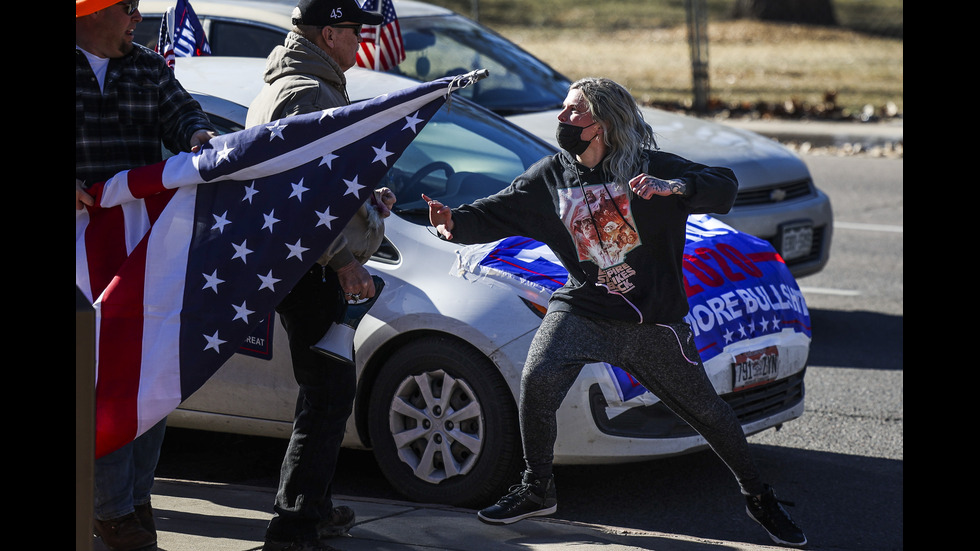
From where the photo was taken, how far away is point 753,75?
22219mm

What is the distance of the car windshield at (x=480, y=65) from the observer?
332 inches

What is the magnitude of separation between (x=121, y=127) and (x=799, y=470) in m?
3.20

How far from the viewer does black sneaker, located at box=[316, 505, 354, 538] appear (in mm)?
4000

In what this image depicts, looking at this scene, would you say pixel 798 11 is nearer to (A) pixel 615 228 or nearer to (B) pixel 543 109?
(B) pixel 543 109

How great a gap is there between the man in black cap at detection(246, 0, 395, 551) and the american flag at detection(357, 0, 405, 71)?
3830 mm

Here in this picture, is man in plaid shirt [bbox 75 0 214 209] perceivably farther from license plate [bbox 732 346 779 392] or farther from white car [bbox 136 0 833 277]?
white car [bbox 136 0 833 277]

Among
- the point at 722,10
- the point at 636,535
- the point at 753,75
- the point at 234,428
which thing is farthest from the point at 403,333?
the point at 722,10

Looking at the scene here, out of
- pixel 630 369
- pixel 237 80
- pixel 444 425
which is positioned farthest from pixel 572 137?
pixel 237 80

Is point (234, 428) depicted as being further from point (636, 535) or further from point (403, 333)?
point (636, 535)

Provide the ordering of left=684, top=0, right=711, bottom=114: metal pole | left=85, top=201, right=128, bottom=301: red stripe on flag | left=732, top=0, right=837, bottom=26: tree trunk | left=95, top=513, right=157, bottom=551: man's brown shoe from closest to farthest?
left=85, top=201, right=128, bottom=301: red stripe on flag < left=95, top=513, right=157, bottom=551: man's brown shoe < left=684, top=0, right=711, bottom=114: metal pole < left=732, top=0, right=837, bottom=26: tree trunk

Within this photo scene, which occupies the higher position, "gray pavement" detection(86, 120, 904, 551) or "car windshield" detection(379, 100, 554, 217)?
"car windshield" detection(379, 100, 554, 217)

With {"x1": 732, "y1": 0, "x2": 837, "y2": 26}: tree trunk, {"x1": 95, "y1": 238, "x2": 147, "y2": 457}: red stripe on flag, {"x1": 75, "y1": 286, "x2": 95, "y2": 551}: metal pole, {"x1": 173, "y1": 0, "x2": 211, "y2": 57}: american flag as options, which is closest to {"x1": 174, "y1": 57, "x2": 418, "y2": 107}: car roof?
{"x1": 173, "y1": 0, "x2": 211, "y2": 57}: american flag

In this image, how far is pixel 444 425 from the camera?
4621 millimetres

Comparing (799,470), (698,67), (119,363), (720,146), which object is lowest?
(799,470)
